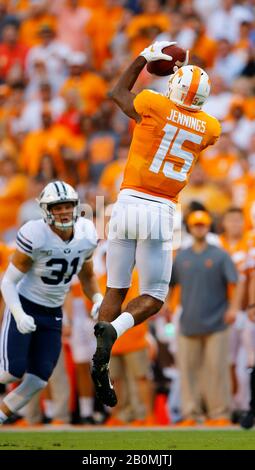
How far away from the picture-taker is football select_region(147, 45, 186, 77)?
7.89 meters

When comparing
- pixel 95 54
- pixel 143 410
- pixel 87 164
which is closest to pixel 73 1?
pixel 95 54

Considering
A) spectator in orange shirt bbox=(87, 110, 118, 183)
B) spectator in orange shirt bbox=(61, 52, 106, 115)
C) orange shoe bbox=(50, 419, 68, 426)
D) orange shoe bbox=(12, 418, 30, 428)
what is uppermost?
spectator in orange shirt bbox=(61, 52, 106, 115)

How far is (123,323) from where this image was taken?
25.3ft

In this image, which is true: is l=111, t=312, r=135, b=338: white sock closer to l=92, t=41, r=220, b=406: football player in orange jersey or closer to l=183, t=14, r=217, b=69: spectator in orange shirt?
l=92, t=41, r=220, b=406: football player in orange jersey

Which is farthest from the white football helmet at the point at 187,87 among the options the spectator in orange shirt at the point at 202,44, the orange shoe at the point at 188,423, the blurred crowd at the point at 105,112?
the spectator in orange shirt at the point at 202,44

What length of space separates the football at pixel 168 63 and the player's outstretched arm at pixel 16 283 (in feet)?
5.40

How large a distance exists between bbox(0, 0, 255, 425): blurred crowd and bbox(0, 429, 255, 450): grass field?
1.99 metres

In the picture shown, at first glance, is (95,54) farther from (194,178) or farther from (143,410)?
(143,410)

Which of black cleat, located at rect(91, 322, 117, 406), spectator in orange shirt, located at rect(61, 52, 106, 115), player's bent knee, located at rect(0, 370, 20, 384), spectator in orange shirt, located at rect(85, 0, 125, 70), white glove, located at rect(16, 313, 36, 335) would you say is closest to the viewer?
black cleat, located at rect(91, 322, 117, 406)

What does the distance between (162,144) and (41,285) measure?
1.52 metres

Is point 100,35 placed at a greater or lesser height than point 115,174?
greater

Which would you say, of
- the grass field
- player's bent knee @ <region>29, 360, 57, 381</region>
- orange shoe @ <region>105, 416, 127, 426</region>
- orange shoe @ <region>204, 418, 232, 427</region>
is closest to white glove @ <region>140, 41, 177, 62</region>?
player's bent knee @ <region>29, 360, 57, 381</region>

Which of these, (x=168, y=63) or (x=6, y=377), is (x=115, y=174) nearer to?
(x=6, y=377)

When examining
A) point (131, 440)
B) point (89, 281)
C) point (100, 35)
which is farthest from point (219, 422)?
point (100, 35)
